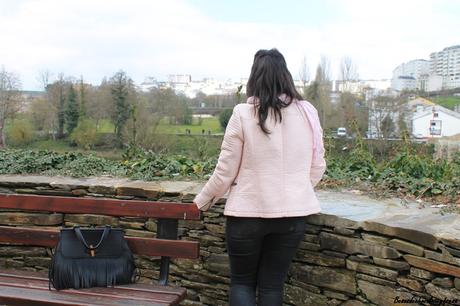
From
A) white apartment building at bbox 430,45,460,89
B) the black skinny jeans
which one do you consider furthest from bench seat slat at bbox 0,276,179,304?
white apartment building at bbox 430,45,460,89

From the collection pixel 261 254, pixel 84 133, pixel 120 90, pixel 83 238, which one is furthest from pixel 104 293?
pixel 120 90

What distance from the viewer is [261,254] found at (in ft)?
8.23

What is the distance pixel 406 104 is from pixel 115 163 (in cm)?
3730

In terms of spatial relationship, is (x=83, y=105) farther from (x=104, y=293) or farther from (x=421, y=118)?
(x=104, y=293)

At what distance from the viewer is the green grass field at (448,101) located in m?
61.9

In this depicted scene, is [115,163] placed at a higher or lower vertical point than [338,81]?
lower

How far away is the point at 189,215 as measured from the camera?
9.21 ft

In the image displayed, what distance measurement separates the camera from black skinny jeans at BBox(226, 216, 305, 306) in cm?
234

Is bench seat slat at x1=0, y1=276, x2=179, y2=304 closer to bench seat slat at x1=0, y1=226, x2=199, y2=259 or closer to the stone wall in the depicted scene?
bench seat slat at x1=0, y1=226, x2=199, y2=259

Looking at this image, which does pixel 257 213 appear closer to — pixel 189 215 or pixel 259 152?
pixel 259 152

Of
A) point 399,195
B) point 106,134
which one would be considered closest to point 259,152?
point 399,195

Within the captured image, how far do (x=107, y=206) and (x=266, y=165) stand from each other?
1150 mm

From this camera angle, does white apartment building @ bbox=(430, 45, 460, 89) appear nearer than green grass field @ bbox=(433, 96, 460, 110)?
No

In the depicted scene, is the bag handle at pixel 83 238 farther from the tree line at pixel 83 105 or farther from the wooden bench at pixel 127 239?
the tree line at pixel 83 105
